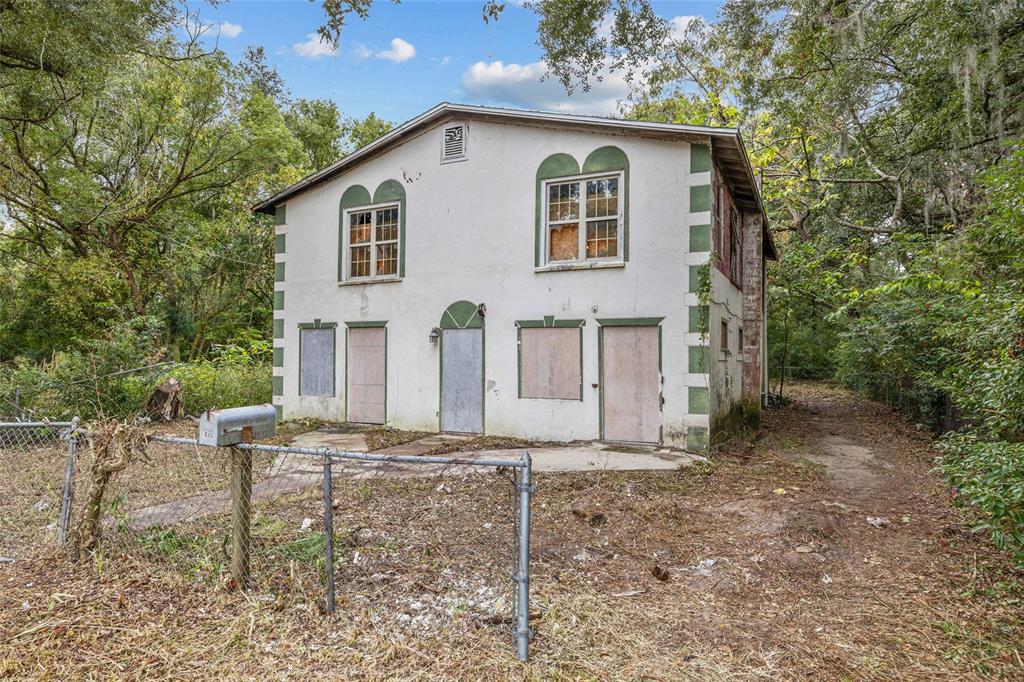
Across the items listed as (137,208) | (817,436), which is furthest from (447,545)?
(137,208)

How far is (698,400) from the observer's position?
8852 millimetres

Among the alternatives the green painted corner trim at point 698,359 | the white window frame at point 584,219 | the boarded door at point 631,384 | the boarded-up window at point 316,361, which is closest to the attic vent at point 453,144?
the white window frame at point 584,219

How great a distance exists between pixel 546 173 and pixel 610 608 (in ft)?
25.6

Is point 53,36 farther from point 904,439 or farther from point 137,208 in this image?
point 904,439

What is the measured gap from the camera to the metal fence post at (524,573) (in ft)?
10.4

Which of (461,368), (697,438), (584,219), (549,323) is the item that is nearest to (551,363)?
(549,323)

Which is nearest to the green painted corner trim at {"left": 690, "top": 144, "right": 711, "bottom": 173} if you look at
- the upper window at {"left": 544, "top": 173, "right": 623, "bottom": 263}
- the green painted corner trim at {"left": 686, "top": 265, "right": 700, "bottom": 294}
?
the upper window at {"left": 544, "top": 173, "right": 623, "bottom": 263}

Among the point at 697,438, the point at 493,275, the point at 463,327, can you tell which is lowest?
the point at 697,438

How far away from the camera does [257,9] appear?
11125 mm

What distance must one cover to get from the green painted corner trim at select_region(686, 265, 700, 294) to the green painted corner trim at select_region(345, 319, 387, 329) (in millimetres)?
5798

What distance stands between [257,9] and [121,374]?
773cm

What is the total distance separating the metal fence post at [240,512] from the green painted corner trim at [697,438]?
6.71m

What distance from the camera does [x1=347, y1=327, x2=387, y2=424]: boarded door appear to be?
37.1 feet

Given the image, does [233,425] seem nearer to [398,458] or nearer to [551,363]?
[398,458]
